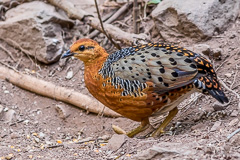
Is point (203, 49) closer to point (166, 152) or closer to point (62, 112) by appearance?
point (62, 112)

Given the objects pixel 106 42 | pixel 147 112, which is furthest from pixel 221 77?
pixel 106 42

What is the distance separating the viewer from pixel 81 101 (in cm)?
641

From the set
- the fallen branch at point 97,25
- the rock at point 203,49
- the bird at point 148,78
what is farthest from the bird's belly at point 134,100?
the fallen branch at point 97,25

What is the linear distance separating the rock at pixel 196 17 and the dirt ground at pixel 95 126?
15 centimetres

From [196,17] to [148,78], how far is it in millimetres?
2023

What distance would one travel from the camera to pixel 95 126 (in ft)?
20.2

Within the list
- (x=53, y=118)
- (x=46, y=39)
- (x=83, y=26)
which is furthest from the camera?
(x=83, y=26)

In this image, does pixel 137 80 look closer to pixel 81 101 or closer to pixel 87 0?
pixel 81 101

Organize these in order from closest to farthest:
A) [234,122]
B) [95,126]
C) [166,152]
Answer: [166,152]
[234,122]
[95,126]

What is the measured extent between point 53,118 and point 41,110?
0.90 feet

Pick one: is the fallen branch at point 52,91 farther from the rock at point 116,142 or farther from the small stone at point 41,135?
the rock at point 116,142

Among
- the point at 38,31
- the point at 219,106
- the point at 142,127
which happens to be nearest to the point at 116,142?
the point at 142,127

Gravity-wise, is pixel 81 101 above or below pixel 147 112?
below

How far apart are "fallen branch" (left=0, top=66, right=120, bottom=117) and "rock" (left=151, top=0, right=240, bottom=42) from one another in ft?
5.04
